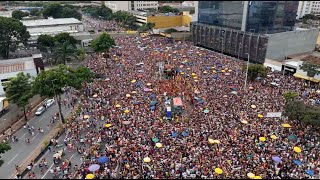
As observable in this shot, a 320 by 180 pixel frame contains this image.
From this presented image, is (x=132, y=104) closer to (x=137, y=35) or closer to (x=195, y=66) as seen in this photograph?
(x=195, y=66)

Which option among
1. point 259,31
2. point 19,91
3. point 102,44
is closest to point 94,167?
point 19,91

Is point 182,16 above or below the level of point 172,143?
above

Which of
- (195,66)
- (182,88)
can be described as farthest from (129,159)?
(195,66)

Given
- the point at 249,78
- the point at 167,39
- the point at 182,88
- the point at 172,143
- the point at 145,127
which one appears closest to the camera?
the point at 172,143

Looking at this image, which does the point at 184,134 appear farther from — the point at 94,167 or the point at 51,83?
the point at 51,83

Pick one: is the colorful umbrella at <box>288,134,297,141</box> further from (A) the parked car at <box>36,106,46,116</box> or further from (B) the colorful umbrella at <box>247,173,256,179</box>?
(A) the parked car at <box>36,106,46,116</box>

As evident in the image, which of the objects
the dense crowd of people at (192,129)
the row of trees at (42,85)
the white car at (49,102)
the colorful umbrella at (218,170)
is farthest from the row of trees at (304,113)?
the white car at (49,102)
